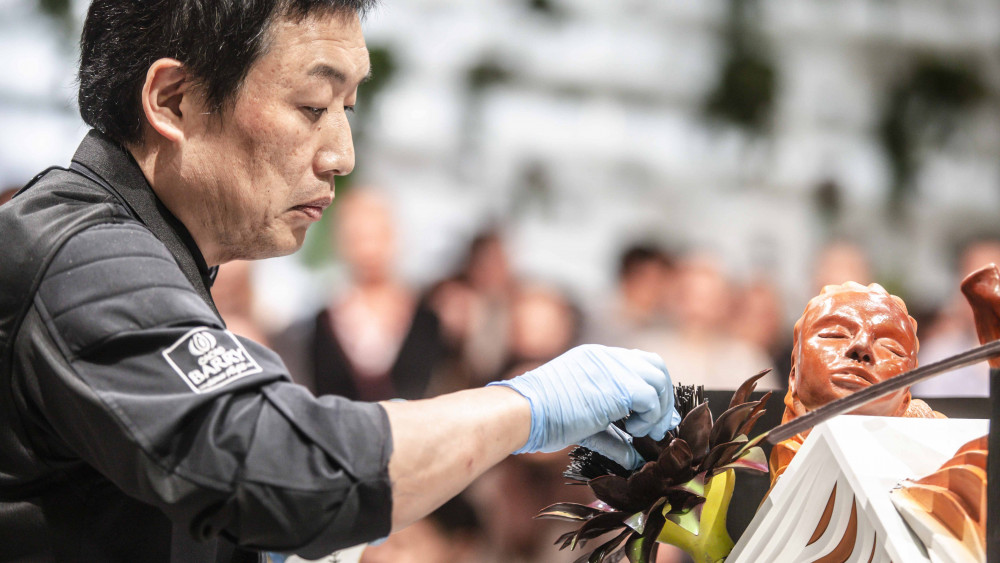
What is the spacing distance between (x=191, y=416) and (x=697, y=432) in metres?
0.64

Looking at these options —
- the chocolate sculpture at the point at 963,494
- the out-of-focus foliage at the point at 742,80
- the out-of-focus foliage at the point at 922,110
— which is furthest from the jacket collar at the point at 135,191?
the out-of-focus foliage at the point at 922,110

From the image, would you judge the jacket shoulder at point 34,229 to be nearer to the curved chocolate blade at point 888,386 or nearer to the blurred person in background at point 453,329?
the curved chocolate blade at point 888,386

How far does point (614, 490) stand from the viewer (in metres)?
1.12

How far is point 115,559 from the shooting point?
0.98 metres

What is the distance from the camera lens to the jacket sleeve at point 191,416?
0.81 meters

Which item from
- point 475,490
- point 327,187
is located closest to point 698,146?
point 475,490

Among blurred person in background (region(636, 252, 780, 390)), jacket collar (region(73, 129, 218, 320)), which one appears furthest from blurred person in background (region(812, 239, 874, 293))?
jacket collar (region(73, 129, 218, 320))

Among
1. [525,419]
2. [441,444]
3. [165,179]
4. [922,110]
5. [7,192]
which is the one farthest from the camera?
[922,110]

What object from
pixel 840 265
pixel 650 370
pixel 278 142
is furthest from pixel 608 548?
pixel 840 265

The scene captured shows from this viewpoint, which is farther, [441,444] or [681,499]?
[681,499]

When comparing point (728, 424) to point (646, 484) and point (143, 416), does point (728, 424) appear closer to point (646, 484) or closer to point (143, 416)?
point (646, 484)

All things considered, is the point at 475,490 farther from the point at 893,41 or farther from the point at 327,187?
the point at 893,41

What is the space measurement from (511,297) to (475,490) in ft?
→ 2.06

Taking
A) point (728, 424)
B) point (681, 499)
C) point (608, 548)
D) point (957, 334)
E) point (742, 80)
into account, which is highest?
point (742, 80)
